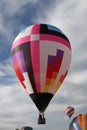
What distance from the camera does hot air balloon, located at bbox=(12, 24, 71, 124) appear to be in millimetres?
30078

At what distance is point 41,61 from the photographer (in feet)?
99.6

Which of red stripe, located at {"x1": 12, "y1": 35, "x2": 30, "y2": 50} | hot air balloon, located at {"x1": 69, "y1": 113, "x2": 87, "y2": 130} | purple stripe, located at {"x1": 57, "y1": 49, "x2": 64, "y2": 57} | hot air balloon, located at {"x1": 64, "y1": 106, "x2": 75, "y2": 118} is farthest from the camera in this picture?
hot air balloon, located at {"x1": 64, "y1": 106, "x2": 75, "y2": 118}

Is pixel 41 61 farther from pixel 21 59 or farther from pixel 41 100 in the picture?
pixel 41 100

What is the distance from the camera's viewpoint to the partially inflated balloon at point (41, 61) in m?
30.1

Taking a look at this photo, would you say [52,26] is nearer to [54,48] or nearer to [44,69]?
[54,48]

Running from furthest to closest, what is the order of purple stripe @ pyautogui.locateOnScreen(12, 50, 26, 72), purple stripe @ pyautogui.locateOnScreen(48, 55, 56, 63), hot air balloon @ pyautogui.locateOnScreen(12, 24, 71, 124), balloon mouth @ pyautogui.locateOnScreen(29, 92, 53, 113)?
purple stripe @ pyautogui.locateOnScreen(12, 50, 26, 72) < purple stripe @ pyautogui.locateOnScreen(48, 55, 56, 63) < hot air balloon @ pyautogui.locateOnScreen(12, 24, 71, 124) < balloon mouth @ pyautogui.locateOnScreen(29, 92, 53, 113)

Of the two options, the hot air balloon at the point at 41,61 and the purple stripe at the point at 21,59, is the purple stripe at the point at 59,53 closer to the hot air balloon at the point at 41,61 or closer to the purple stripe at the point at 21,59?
the hot air balloon at the point at 41,61

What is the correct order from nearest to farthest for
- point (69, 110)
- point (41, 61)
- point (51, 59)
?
point (41, 61) → point (51, 59) → point (69, 110)

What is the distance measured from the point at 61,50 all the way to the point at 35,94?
502 cm

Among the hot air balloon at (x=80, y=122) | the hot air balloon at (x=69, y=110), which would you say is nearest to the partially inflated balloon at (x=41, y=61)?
the hot air balloon at (x=80, y=122)

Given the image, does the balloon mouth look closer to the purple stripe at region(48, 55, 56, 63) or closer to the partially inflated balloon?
the partially inflated balloon

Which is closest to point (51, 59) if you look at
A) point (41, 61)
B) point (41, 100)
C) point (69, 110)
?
point (41, 61)

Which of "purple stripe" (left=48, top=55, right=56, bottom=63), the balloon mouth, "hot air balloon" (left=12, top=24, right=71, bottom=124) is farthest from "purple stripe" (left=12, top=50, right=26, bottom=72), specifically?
the balloon mouth

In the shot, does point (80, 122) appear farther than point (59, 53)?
Yes
